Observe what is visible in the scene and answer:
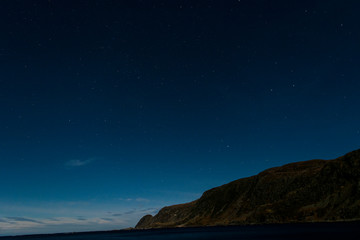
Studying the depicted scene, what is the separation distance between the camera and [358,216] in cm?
12294

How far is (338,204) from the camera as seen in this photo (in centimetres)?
13938

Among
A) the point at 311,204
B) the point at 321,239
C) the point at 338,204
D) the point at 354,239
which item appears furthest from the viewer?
the point at 311,204

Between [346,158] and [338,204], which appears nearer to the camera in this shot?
[338,204]

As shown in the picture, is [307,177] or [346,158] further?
[307,177]

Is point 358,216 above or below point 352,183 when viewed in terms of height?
below

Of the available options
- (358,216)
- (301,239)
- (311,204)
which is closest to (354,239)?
(301,239)

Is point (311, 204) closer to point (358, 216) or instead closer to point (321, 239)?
point (358, 216)

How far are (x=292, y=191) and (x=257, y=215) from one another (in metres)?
29.0

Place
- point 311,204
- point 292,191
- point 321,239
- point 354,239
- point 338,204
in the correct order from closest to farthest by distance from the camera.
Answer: point 354,239
point 321,239
point 338,204
point 311,204
point 292,191

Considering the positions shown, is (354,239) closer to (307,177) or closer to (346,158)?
(346,158)

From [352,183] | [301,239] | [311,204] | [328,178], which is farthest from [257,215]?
[301,239]

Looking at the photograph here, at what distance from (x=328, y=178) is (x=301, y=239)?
12211 cm

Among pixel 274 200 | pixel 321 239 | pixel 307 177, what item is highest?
pixel 307 177

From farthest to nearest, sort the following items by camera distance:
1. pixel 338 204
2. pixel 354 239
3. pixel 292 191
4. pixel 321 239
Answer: pixel 292 191
pixel 338 204
pixel 321 239
pixel 354 239
